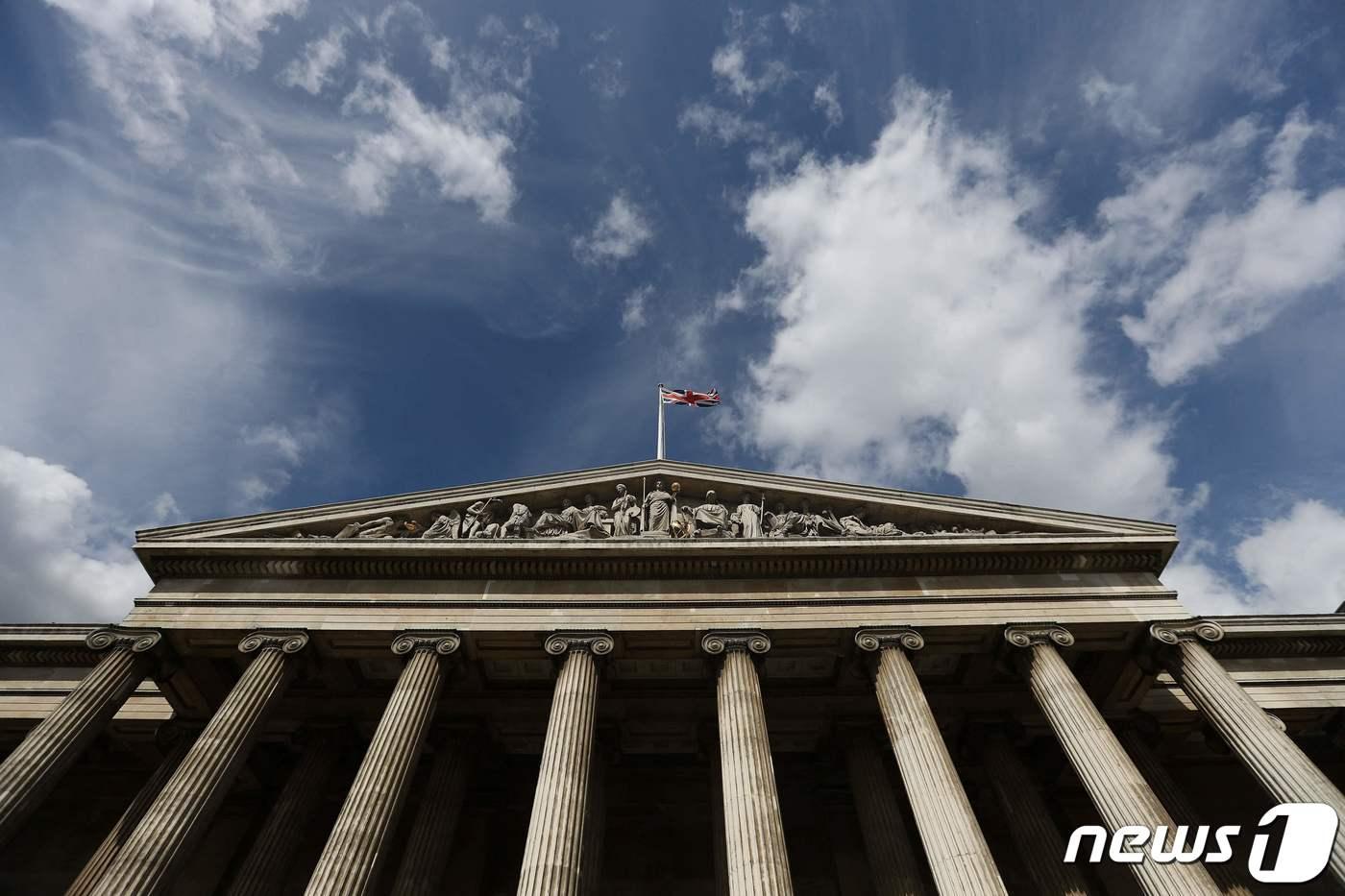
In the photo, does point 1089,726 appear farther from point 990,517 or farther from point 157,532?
point 157,532

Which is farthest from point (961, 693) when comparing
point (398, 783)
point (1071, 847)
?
point (398, 783)

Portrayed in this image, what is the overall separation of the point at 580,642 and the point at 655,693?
14.4 ft

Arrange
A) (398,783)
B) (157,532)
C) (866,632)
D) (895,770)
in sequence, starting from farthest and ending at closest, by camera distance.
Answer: (895,770) → (157,532) → (866,632) → (398,783)

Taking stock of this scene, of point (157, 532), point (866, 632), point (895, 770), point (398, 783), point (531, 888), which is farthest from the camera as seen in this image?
point (895, 770)

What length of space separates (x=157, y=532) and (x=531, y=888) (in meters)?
14.8

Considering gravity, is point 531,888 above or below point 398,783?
below

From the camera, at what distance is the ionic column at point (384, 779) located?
45.8 feet

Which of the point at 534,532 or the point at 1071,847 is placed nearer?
the point at 1071,847

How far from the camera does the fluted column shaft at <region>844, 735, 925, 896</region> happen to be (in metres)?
17.4

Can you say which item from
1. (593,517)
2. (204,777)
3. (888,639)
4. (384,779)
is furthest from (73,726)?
(888,639)

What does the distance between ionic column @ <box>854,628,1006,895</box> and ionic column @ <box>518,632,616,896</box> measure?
22.1ft

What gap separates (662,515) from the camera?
71.3 ft

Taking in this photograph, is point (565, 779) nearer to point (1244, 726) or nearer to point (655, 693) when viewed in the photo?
point (655, 693)

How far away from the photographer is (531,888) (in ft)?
44.1
